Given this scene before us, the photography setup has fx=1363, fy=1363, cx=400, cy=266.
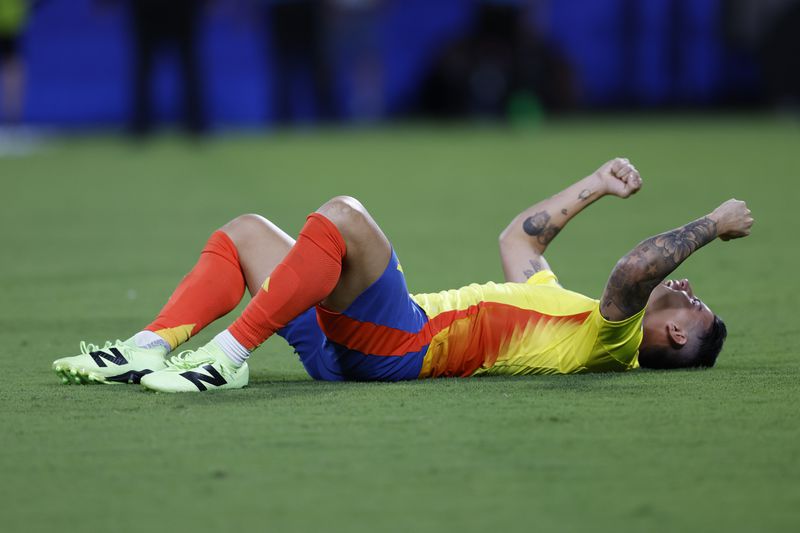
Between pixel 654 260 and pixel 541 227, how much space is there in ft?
2.23

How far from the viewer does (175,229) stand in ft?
26.2

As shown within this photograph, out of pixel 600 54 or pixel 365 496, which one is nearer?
pixel 365 496

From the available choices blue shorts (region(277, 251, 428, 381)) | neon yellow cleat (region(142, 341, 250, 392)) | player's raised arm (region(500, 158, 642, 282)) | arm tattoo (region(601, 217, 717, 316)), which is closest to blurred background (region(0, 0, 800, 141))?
player's raised arm (region(500, 158, 642, 282))

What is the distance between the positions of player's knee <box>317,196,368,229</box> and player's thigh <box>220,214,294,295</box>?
393mm

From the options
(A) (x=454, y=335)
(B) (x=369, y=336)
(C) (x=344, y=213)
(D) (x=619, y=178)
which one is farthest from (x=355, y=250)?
(D) (x=619, y=178)

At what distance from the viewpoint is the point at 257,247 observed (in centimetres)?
388

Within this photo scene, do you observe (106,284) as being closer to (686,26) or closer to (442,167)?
(442,167)

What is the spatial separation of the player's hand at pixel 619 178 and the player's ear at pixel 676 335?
431 mm

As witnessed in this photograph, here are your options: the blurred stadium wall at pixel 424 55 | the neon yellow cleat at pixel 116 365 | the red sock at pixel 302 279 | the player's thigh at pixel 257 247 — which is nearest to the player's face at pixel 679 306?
the red sock at pixel 302 279

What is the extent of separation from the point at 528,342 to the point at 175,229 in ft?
15.0

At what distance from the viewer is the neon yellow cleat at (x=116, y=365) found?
368 cm

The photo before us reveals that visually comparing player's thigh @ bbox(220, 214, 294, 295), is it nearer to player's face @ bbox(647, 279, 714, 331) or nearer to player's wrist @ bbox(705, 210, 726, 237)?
player's face @ bbox(647, 279, 714, 331)

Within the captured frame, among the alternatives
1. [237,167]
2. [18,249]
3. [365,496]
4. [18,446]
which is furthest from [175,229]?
[365,496]

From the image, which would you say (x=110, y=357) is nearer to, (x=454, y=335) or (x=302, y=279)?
(x=302, y=279)
